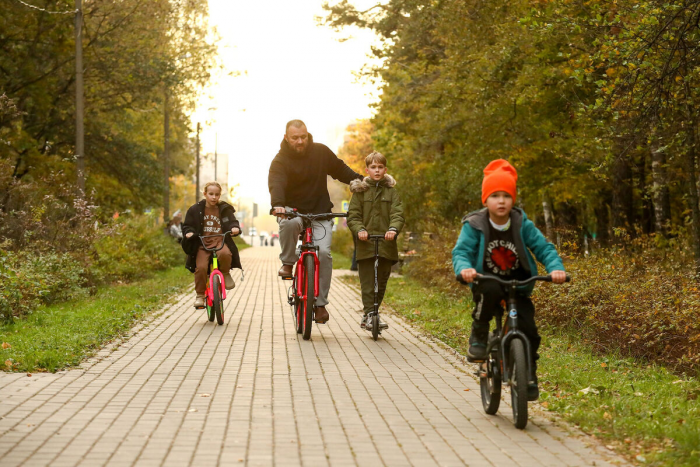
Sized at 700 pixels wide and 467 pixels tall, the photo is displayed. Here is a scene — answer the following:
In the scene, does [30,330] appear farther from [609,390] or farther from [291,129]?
[609,390]

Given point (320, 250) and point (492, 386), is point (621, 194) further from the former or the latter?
point (492, 386)

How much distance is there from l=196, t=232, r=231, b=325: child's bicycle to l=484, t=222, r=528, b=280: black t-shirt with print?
5632 mm

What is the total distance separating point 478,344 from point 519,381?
2.27 feet

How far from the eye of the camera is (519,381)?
17.8 feet

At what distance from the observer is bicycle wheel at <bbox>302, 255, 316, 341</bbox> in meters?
9.51

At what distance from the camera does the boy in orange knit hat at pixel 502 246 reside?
5.75 meters

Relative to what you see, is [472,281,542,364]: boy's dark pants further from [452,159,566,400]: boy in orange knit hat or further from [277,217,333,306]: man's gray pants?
[277,217,333,306]: man's gray pants

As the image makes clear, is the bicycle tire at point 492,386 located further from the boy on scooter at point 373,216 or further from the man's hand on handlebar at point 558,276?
the boy on scooter at point 373,216

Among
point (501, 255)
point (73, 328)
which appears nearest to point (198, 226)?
point (73, 328)

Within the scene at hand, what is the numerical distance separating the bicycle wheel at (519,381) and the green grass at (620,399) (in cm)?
42

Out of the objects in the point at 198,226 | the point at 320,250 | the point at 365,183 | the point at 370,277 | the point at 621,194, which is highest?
the point at 621,194

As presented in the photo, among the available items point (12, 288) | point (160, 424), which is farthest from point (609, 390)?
point (12, 288)

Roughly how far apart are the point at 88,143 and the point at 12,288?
20.6 metres

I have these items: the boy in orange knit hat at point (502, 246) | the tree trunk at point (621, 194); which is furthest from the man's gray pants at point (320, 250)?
the tree trunk at point (621, 194)
